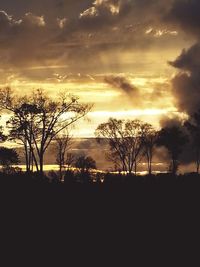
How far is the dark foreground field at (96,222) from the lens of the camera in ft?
49.6

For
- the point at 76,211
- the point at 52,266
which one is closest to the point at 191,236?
the point at 76,211

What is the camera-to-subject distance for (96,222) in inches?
657

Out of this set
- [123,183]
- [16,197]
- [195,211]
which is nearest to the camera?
[16,197]

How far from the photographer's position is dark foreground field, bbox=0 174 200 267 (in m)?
15.1

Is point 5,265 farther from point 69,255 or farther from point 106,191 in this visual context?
point 106,191

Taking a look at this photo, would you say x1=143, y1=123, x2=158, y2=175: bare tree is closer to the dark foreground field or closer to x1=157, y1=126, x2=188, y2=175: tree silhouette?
x1=157, y1=126, x2=188, y2=175: tree silhouette

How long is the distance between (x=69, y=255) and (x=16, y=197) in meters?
3.47

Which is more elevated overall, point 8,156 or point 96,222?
point 8,156

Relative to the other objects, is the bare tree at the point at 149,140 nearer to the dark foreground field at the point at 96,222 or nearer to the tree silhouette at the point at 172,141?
the tree silhouette at the point at 172,141

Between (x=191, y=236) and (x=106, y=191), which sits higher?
(x=106, y=191)

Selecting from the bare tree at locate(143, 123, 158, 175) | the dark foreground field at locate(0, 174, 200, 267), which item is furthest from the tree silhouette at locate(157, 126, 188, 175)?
the dark foreground field at locate(0, 174, 200, 267)

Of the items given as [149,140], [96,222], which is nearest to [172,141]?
[149,140]

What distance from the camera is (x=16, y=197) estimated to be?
17.5 metres

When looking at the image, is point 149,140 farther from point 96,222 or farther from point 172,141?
point 96,222
